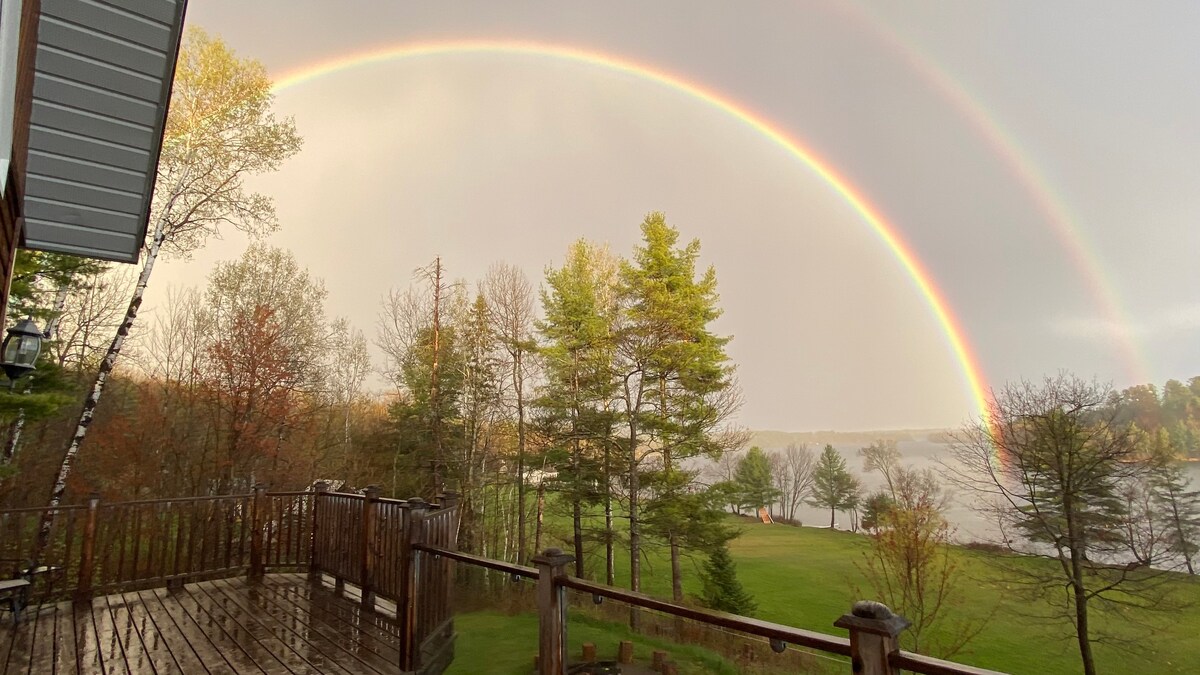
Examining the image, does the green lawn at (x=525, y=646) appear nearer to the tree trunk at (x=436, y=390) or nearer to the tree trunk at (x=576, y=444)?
the tree trunk at (x=576, y=444)

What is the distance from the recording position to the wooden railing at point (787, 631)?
1708 mm

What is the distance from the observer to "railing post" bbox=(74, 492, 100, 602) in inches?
210

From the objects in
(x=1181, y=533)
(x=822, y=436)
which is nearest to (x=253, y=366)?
(x=1181, y=533)

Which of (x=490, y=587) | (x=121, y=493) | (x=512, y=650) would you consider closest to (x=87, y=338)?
(x=121, y=493)

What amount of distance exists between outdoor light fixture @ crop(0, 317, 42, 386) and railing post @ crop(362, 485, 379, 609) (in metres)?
3.21

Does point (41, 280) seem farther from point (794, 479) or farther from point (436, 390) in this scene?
point (794, 479)

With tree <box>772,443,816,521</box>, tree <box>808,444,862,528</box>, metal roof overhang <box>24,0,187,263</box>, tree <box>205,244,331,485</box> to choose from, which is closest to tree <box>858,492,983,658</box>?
tree <box>205,244,331,485</box>

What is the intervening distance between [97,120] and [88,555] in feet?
14.1

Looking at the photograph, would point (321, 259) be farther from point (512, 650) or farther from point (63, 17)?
point (63, 17)

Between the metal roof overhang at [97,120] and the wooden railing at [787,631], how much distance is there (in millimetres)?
3933

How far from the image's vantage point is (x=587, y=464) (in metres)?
17.3

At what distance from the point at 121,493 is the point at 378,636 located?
39.2ft

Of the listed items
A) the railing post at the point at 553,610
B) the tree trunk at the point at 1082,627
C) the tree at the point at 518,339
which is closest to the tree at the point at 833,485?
the tree trunk at the point at 1082,627

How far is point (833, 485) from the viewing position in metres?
47.6
